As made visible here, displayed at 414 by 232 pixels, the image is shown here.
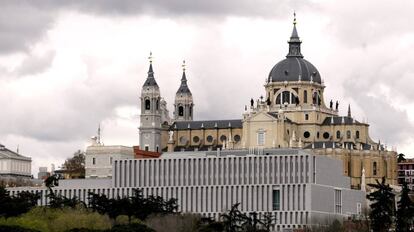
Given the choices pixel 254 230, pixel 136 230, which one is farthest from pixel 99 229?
pixel 254 230

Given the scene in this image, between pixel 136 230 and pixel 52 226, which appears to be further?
pixel 52 226

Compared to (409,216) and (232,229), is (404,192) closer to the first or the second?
(409,216)

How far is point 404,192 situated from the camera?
199 meters

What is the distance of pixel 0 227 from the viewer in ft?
583

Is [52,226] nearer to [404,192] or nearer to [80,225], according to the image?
[80,225]

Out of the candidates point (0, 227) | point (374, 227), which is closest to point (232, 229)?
point (374, 227)

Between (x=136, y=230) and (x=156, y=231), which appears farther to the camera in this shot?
(x=156, y=231)

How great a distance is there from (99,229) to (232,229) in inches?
714

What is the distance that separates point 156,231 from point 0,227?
22.0 m

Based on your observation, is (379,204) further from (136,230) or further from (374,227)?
(136,230)

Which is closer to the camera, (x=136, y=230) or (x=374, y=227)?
(x=136, y=230)

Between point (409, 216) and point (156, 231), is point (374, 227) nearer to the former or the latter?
point (409, 216)

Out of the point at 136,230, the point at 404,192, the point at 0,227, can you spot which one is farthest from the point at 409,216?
the point at 0,227

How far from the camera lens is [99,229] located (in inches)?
7387
